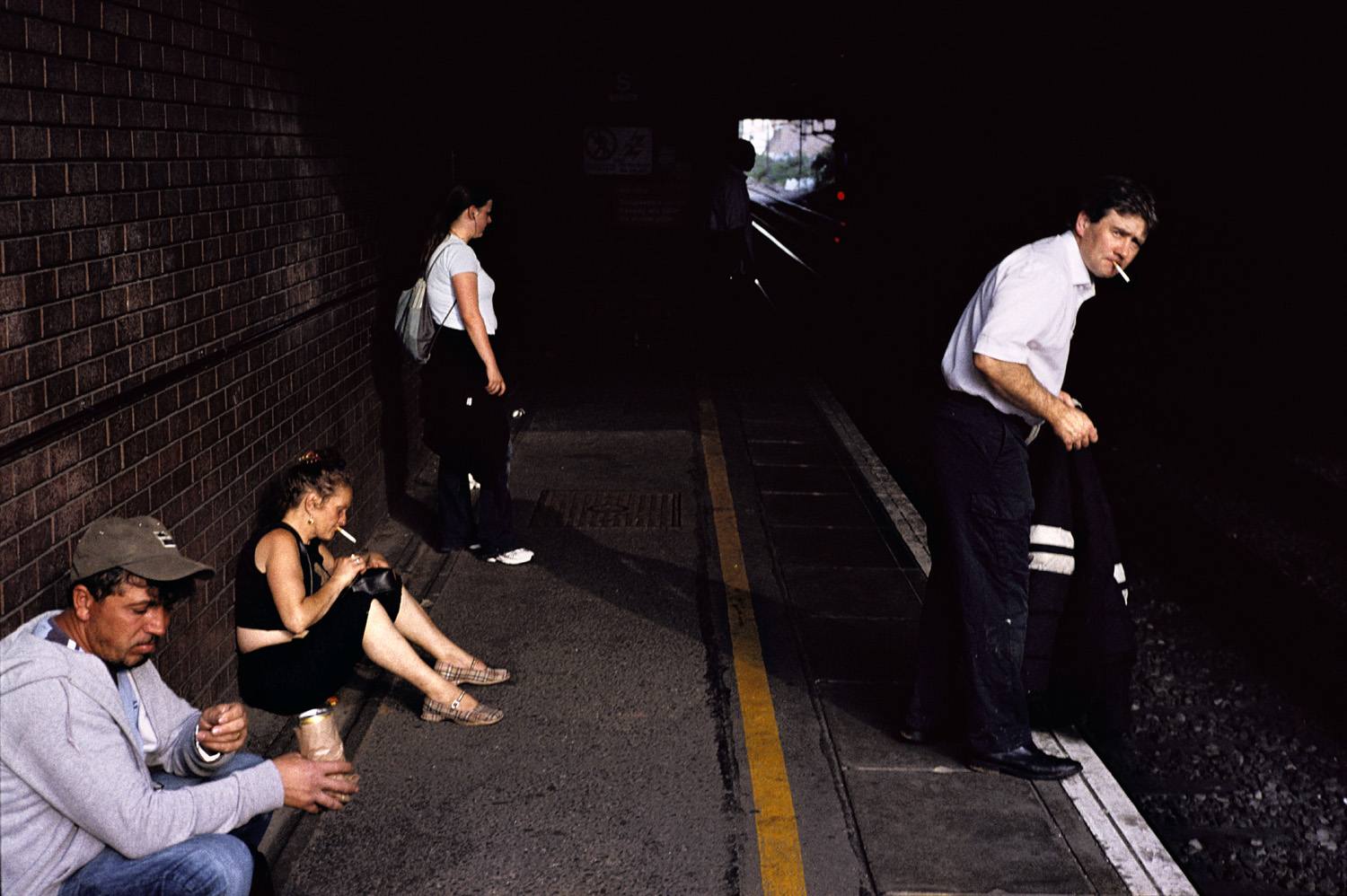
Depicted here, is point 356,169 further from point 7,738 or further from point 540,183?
point 540,183

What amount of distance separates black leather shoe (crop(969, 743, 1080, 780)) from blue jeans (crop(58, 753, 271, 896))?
2.62 metres

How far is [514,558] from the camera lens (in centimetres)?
656

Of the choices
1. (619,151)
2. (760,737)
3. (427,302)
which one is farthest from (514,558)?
(619,151)

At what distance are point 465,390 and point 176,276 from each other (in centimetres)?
223

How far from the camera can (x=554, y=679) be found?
5.14 meters

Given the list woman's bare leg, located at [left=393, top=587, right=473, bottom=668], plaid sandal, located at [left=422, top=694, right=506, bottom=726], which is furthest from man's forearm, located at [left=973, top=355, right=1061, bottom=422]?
woman's bare leg, located at [left=393, top=587, right=473, bottom=668]

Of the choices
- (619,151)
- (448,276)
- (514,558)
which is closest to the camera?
(448,276)

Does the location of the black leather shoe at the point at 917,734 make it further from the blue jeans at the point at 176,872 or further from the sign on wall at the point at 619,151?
the sign on wall at the point at 619,151

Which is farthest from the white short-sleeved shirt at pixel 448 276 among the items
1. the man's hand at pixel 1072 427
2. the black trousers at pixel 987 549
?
the man's hand at pixel 1072 427

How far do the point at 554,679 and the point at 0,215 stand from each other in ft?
9.46

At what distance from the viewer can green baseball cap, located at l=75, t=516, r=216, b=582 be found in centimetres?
266

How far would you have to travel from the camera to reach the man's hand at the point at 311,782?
114 inches

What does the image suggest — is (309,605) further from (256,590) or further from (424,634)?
(424,634)

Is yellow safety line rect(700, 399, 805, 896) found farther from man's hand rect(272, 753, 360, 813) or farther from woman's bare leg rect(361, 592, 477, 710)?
man's hand rect(272, 753, 360, 813)
